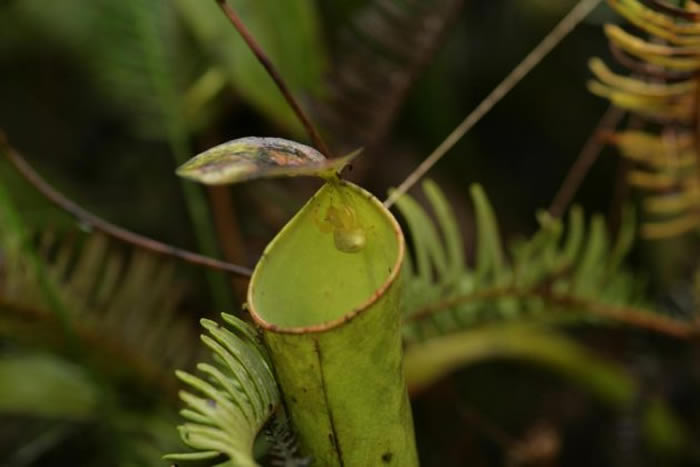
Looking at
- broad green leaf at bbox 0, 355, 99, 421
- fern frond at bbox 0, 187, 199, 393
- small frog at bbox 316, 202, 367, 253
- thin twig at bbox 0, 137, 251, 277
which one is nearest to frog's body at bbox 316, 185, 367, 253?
small frog at bbox 316, 202, 367, 253

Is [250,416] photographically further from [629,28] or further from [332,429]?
[629,28]

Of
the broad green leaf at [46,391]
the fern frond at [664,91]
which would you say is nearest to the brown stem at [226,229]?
the broad green leaf at [46,391]

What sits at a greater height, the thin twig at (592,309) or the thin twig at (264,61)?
the thin twig at (264,61)

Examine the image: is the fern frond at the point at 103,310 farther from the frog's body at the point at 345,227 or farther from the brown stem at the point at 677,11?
the brown stem at the point at 677,11

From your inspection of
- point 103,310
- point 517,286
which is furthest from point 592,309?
point 103,310

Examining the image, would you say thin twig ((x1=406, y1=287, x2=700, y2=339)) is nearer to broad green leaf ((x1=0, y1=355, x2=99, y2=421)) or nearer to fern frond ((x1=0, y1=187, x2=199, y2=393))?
fern frond ((x1=0, y1=187, x2=199, y2=393))

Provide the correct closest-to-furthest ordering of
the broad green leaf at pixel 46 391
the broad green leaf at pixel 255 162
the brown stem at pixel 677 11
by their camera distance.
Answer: the broad green leaf at pixel 255 162
the brown stem at pixel 677 11
the broad green leaf at pixel 46 391
